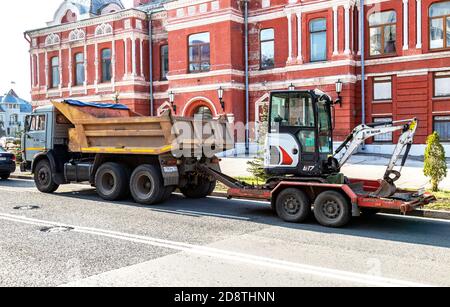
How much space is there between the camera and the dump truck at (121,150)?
11.5 m

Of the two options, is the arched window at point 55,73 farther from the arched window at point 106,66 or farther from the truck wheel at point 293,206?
the truck wheel at point 293,206

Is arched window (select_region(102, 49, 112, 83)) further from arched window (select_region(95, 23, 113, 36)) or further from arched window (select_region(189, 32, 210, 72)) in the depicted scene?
arched window (select_region(189, 32, 210, 72))

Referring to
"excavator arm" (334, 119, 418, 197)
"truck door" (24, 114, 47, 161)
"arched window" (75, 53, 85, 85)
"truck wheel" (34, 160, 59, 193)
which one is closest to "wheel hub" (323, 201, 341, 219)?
"excavator arm" (334, 119, 418, 197)

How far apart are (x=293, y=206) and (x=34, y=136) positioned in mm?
9057

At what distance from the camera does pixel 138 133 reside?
1180 cm

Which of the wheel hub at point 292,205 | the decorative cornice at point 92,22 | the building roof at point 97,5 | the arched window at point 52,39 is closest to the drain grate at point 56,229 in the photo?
the wheel hub at point 292,205

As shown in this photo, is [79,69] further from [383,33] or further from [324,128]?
[324,128]

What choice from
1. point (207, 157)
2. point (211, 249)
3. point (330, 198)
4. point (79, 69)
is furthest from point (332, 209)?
point (79, 69)

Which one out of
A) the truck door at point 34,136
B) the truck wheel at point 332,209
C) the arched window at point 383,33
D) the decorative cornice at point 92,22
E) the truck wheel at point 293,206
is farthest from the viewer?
the decorative cornice at point 92,22

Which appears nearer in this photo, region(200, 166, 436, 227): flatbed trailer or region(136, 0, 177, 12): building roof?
region(200, 166, 436, 227): flatbed trailer

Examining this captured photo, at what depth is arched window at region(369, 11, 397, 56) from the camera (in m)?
24.8

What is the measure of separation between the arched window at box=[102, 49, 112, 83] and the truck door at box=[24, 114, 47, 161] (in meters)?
20.7

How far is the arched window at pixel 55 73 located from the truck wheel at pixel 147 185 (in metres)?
29.3
